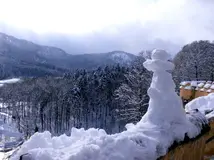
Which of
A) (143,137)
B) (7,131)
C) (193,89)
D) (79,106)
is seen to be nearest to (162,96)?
(143,137)

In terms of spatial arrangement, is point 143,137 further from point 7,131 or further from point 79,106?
point 79,106

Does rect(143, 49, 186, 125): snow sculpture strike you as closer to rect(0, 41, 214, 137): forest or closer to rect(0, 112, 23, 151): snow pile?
rect(0, 112, 23, 151): snow pile

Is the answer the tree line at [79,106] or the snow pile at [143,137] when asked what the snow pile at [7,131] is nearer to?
the tree line at [79,106]

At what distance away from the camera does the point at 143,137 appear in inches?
118

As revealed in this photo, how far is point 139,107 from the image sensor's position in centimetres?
1959

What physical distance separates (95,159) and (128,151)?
33 centimetres

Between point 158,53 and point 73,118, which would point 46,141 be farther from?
point 73,118

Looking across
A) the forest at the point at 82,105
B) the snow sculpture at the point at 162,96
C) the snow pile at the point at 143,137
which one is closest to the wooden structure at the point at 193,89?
the snow pile at the point at 143,137

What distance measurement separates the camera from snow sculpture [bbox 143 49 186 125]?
11.2 feet

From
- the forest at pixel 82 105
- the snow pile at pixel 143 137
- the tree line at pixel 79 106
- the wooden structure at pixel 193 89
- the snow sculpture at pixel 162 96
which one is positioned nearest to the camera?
the snow pile at pixel 143 137

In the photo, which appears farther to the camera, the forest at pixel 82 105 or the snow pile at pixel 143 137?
the forest at pixel 82 105

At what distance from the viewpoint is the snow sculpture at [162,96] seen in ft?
11.2

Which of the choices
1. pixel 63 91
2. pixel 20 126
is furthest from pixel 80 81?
pixel 20 126

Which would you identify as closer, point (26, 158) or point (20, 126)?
point (26, 158)
